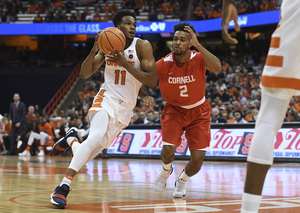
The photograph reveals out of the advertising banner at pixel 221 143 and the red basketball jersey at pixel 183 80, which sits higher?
the red basketball jersey at pixel 183 80

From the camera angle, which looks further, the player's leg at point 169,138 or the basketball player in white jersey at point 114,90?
the player's leg at point 169,138

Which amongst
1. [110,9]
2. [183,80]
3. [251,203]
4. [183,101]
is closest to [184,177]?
[183,101]

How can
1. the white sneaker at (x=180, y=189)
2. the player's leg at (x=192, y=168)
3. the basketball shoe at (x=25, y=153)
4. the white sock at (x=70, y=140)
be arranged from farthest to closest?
the basketball shoe at (x=25, y=153) < the player's leg at (x=192, y=168) < the white sneaker at (x=180, y=189) < the white sock at (x=70, y=140)

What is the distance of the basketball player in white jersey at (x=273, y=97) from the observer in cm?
306

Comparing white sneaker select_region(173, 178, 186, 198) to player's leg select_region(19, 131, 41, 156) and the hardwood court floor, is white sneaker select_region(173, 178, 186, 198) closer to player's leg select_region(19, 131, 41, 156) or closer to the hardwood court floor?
the hardwood court floor

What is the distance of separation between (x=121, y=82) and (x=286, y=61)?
302 centimetres

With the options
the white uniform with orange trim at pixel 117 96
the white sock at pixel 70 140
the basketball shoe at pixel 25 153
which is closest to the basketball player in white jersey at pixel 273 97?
the white uniform with orange trim at pixel 117 96

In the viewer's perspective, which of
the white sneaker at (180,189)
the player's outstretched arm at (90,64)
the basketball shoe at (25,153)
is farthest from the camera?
the basketball shoe at (25,153)

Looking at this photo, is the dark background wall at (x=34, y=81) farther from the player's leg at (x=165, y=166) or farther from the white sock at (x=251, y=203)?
the white sock at (x=251, y=203)

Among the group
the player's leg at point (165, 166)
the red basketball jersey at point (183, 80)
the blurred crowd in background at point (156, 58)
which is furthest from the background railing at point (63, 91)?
the red basketball jersey at point (183, 80)

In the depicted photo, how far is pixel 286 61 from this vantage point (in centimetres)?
307

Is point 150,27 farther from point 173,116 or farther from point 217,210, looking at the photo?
point 217,210

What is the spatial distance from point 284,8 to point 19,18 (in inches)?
1158

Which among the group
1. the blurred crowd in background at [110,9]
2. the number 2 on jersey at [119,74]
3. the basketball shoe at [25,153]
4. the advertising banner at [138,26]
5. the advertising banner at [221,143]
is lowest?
the basketball shoe at [25,153]
